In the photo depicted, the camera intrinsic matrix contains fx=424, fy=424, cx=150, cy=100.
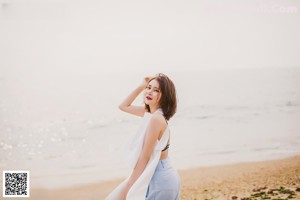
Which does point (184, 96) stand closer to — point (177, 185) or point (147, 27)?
point (147, 27)

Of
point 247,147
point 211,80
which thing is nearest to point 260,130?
point 247,147

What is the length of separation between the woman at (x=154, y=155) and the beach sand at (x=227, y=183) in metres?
1.77

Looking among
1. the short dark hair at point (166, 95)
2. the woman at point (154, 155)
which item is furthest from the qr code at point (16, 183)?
the short dark hair at point (166, 95)

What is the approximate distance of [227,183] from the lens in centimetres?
424

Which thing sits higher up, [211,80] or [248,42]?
[248,42]

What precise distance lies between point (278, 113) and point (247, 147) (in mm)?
508

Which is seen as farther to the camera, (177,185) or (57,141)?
(57,141)

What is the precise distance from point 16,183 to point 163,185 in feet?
6.85

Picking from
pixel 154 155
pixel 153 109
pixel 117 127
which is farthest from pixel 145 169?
pixel 117 127

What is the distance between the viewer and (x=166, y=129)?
2312 millimetres

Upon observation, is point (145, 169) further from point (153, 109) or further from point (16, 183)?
point (16, 183)

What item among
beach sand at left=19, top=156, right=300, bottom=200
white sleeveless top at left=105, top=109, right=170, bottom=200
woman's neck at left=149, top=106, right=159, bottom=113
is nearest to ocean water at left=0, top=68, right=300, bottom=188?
beach sand at left=19, top=156, right=300, bottom=200

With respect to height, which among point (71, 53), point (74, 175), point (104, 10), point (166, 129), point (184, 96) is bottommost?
point (74, 175)

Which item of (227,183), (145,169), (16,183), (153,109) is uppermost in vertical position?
(153,109)
